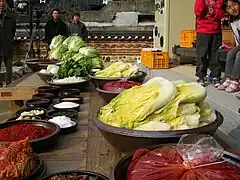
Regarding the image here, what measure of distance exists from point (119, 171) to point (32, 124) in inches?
36.9

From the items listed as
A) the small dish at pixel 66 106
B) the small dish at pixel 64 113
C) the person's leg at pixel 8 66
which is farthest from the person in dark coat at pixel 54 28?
the small dish at pixel 64 113

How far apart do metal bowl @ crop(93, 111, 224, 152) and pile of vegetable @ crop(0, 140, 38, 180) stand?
1.05 feet

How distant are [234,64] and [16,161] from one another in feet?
13.6

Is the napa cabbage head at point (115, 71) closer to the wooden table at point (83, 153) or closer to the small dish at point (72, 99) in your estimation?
the small dish at point (72, 99)

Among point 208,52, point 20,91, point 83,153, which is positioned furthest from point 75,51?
point 83,153

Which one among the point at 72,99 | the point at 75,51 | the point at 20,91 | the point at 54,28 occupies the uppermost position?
the point at 54,28

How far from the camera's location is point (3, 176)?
1.35 metres

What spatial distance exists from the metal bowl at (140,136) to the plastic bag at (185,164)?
0.19 m

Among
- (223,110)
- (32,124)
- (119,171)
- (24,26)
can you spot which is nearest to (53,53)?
(223,110)

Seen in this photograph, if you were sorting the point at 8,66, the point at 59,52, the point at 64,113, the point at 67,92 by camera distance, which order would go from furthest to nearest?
the point at 8,66, the point at 59,52, the point at 67,92, the point at 64,113

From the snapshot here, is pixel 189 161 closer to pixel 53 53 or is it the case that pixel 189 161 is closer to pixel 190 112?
pixel 190 112

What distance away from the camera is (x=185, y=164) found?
1.12m

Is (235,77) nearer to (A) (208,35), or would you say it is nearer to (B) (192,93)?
(A) (208,35)

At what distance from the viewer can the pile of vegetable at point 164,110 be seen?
157 cm
